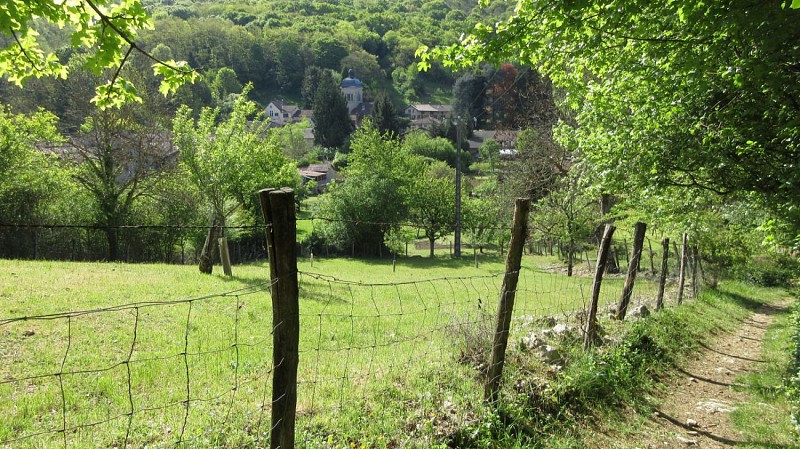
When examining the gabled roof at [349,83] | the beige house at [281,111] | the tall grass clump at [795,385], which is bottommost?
the tall grass clump at [795,385]

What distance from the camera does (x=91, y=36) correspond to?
14.9 ft

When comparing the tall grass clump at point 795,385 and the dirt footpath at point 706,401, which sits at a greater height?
the tall grass clump at point 795,385

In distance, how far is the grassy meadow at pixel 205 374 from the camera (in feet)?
13.9

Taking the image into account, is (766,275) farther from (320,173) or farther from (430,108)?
(430,108)

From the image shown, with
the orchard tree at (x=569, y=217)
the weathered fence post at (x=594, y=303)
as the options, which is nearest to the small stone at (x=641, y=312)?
the weathered fence post at (x=594, y=303)

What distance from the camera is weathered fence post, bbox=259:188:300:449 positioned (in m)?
3.12

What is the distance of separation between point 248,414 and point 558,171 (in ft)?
82.3

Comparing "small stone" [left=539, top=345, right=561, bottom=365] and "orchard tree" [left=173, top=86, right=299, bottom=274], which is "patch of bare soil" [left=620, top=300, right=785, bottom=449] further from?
"orchard tree" [left=173, top=86, right=299, bottom=274]

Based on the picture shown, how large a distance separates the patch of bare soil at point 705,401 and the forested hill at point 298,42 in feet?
294

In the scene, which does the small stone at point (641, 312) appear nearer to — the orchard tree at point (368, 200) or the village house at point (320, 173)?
the orchard tree at point (368, 200)

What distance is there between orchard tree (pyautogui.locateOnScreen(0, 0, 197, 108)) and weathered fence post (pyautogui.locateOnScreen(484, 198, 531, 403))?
414 centimetres

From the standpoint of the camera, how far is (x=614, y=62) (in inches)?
279

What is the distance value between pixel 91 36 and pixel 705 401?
30.1 ft

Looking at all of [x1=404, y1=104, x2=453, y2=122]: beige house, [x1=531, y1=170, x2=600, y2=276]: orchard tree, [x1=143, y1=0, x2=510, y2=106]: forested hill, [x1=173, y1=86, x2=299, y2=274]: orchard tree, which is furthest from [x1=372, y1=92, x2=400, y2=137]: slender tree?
[x1=173, y1=86, x2=299, y2=274]: orchard tree
